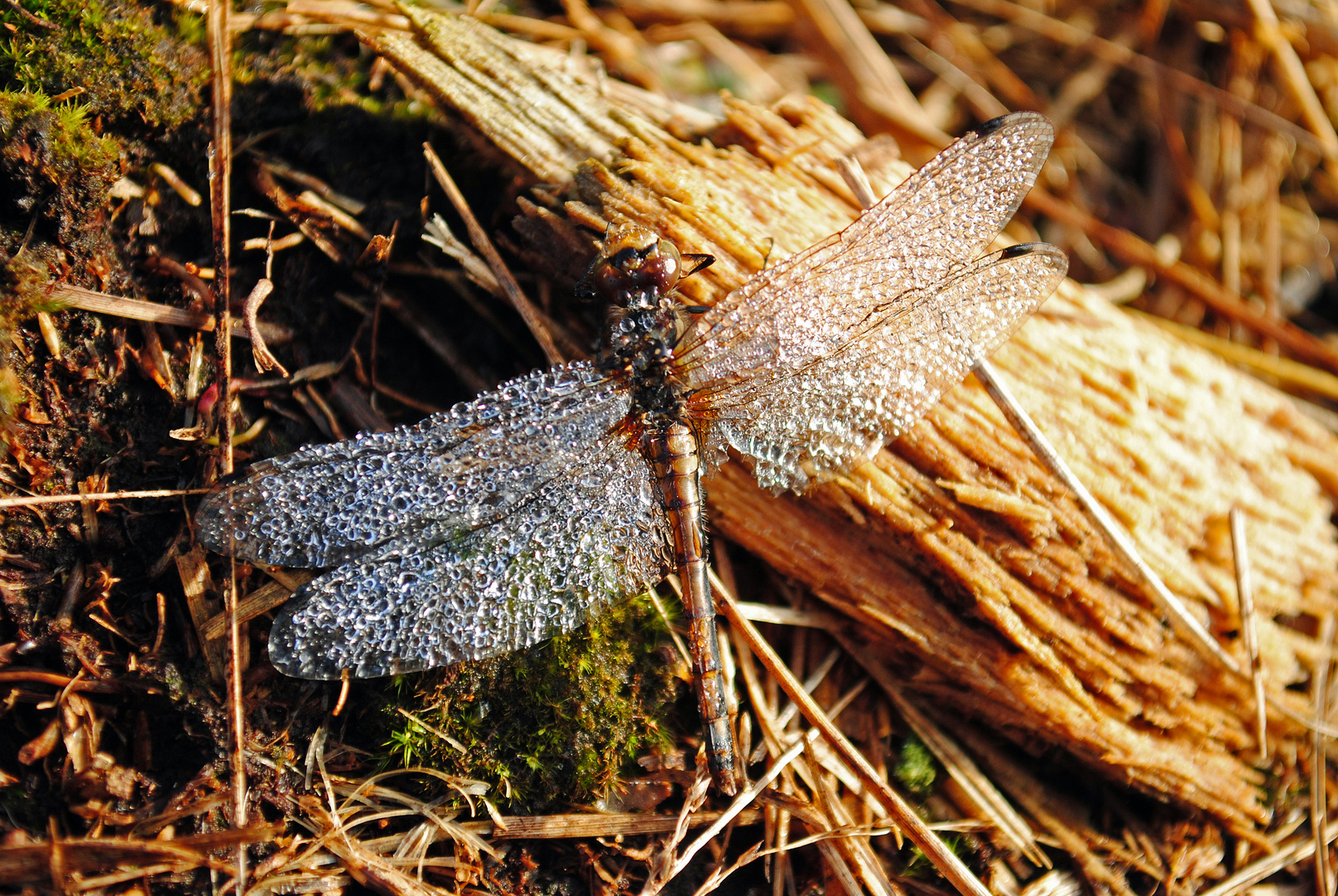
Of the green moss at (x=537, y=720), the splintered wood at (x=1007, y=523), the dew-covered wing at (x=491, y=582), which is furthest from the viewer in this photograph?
the splintered wood at (x=1007, y=523)

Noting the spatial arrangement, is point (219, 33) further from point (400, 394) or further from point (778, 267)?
point (778, 267)

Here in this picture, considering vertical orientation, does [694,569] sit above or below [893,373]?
below

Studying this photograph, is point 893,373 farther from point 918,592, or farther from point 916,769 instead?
point 916,769

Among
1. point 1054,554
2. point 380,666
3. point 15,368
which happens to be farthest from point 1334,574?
point 15,368

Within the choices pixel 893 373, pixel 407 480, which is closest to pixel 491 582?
pixel 407 480

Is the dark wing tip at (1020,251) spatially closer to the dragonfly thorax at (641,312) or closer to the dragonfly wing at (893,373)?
the dragonfly wing at (893,373)

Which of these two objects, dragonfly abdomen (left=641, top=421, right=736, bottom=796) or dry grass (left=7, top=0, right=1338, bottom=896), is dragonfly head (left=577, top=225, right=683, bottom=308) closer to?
dry grass (left=7, top=0, right=1338, bottom=896)

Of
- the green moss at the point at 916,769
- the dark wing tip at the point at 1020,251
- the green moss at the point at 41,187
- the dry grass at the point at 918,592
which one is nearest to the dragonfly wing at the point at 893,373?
the dark wing tip at the point at 1020,251
